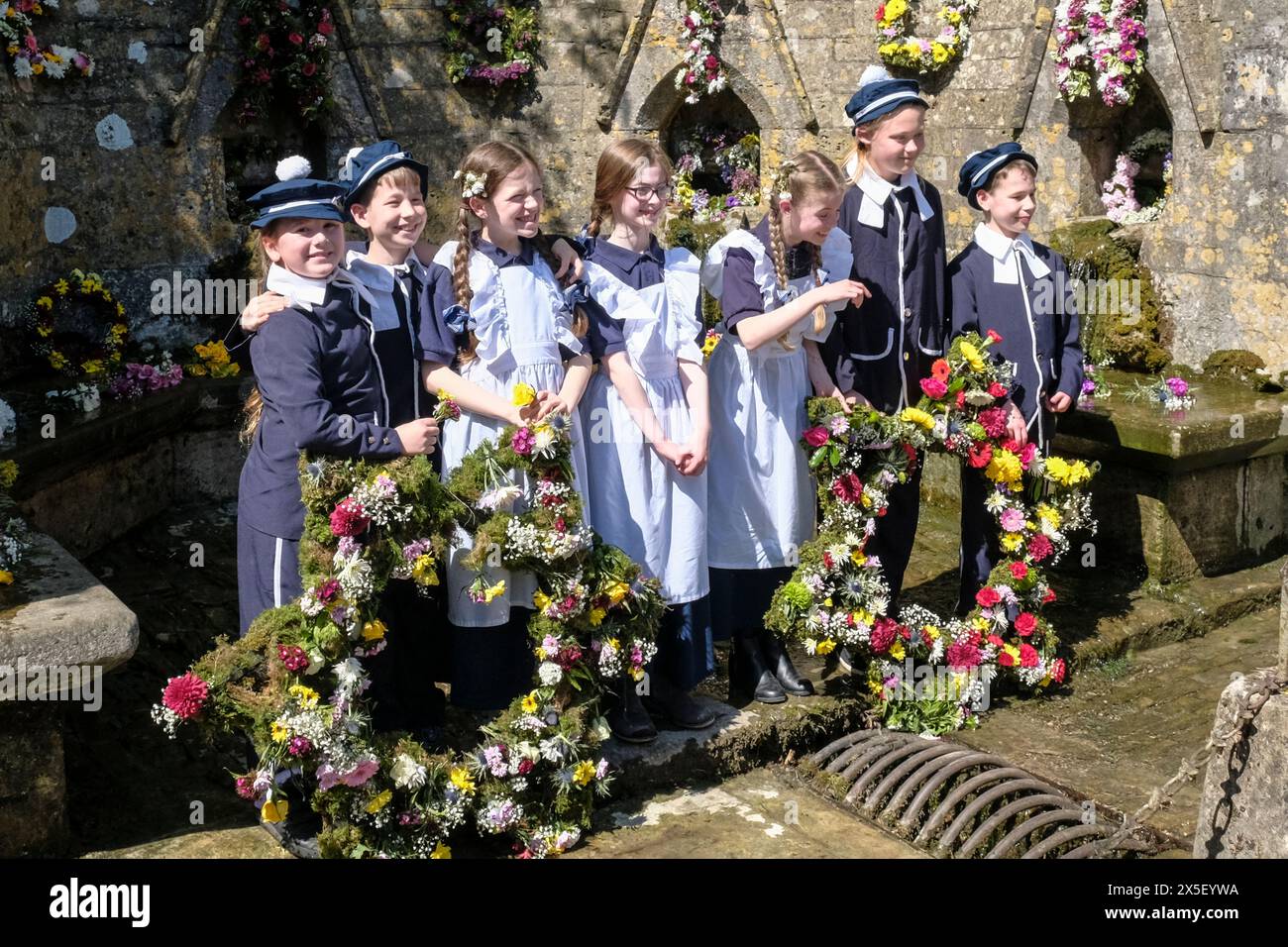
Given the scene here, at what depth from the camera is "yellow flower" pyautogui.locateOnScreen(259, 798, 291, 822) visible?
3.80m

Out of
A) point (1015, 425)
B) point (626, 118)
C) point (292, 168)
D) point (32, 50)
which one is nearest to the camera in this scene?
point (292, 168)

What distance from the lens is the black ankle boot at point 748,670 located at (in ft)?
16.0

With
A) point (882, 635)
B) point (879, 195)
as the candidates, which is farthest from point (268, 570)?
point (879, 195)

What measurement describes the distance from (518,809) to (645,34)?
6336 mm

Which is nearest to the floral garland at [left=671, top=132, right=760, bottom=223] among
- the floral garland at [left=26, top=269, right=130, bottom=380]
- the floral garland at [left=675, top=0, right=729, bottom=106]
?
the floral garland at [left=675, top=0, right=729, bottom=106]

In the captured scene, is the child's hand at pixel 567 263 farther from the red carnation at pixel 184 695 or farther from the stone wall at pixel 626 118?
the stone wall at pixel 626 118

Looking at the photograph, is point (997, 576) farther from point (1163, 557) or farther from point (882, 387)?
point (1163, 557)

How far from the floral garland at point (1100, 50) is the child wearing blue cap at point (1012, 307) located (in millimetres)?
2627

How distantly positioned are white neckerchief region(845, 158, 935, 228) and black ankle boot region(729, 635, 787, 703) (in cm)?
152

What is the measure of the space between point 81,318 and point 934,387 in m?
4.81

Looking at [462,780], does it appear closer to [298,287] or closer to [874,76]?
[298,287]

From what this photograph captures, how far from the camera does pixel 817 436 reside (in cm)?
473

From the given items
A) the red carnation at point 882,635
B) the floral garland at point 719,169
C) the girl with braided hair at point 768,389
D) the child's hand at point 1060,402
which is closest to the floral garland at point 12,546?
the girl with braided hair at point 768,389

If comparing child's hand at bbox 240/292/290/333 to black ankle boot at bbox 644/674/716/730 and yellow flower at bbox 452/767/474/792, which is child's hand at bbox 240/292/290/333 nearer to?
yellow flower at bbox 452/767/474/792
